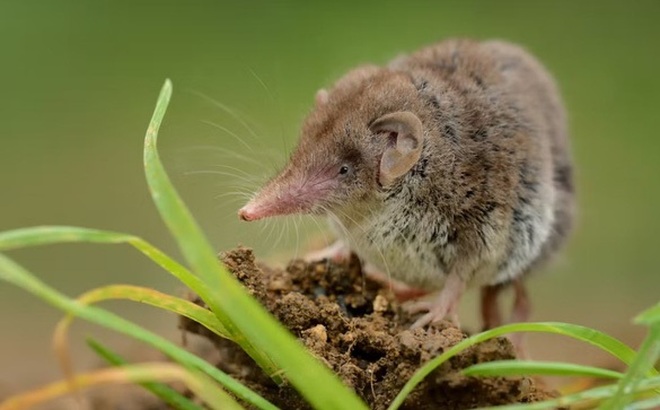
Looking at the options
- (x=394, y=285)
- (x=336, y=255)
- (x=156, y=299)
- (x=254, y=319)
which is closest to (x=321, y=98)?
(x=336, y=255)

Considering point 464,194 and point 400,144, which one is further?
point 464,194

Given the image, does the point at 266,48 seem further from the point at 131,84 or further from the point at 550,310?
the point at 550,310

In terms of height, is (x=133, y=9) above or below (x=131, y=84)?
above

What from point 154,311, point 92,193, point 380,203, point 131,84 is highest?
point 131,84

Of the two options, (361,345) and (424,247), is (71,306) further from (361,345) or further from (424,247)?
(424,247)

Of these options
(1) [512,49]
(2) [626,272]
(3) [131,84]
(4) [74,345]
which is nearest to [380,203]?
(1) [512,49]

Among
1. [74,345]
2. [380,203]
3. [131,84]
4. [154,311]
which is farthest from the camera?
[131,84]

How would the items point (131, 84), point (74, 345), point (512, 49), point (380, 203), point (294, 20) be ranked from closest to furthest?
point (380, 203), point (512, 49), point (74, 345), point (131, 84), point (294, 20)
